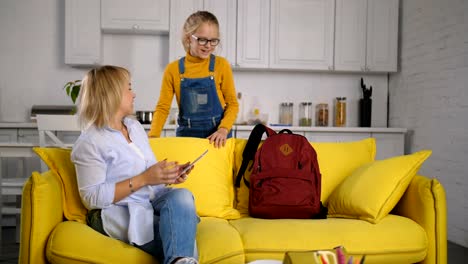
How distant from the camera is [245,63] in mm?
4359

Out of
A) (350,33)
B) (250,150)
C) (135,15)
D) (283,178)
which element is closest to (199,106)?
(250,150)

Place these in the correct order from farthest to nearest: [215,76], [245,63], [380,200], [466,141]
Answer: [245,63] < [466,141] < [215,76] < [380,200]

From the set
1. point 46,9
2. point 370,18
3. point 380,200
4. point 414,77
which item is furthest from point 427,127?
point 46,9

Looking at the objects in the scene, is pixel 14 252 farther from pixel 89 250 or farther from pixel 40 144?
pixel 89 250

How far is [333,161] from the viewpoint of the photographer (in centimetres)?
247

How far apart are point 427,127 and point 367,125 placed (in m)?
0.65

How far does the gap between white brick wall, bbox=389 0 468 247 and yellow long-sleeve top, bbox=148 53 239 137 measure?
187 cm

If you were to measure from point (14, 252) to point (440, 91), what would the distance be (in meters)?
3.26

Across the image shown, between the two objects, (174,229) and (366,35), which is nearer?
(174,229)

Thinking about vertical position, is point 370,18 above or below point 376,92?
above

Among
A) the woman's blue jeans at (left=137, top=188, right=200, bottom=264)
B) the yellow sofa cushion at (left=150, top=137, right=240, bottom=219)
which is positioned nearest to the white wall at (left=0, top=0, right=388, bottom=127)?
the yellow sofa cushion at (left=150, top=137, right=240, bottom=219)

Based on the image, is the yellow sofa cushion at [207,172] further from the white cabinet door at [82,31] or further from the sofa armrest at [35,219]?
the white cabinet door at [82,31]

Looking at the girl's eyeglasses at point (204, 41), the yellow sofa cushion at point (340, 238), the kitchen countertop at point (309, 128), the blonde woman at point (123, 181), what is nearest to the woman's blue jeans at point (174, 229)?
the blonde woman at point (123, 181)

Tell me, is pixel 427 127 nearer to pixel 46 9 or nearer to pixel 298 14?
pixel 298 14
